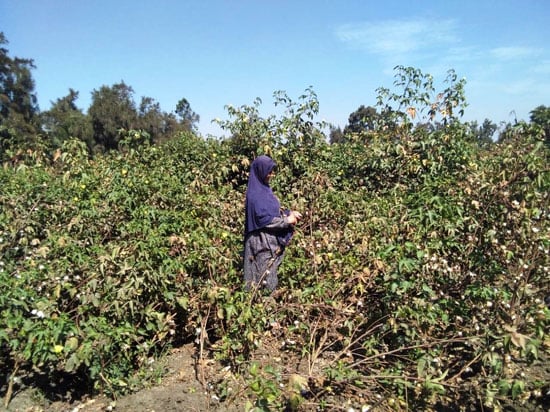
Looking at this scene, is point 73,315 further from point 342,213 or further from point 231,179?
point 231,179

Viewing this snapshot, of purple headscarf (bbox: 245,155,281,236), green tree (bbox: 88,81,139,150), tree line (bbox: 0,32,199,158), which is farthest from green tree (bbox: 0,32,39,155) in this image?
purple headscarf (bbox: 245,155,281,236)

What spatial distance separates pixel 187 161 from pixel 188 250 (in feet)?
10.8

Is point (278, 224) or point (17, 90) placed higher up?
point (17, 90)

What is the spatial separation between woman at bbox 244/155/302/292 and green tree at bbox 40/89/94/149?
25.4m

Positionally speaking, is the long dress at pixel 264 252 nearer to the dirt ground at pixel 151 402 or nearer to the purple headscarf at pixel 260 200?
the purple headscarf at pixel 260 200

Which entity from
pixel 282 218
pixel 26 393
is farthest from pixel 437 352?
pixel 26 393

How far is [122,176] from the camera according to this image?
446 centimetres

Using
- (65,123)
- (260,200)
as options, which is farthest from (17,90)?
(260,200)

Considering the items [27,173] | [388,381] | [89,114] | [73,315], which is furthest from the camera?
[89,114]

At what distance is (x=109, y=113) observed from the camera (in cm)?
2945

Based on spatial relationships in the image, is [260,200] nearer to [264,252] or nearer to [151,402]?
[264,252]

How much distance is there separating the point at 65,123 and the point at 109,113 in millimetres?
3376

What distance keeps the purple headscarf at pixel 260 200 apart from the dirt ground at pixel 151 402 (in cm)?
109

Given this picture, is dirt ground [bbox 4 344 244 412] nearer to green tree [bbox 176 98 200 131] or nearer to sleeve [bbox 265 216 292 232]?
sleeve [bbox 265 216 292 232]
